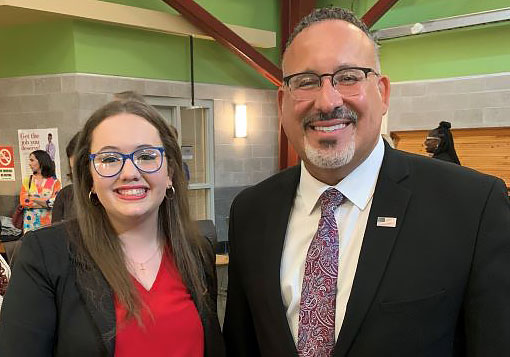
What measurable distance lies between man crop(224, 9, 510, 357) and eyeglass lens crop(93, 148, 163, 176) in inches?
15.4

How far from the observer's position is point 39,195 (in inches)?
195

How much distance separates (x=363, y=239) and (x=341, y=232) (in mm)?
80

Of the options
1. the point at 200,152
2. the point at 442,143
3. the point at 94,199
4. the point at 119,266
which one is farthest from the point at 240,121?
the point at 119,266

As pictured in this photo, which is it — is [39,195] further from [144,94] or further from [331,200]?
[331,200]

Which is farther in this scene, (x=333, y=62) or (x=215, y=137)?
(x=215, y=137)

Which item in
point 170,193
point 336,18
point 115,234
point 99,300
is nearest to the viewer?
point 336,18

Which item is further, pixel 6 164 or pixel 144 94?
pixel 144 94

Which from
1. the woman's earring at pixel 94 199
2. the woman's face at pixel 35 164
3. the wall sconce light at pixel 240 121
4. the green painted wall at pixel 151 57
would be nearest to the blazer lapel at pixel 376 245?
the woman's earring at pixel 94 199

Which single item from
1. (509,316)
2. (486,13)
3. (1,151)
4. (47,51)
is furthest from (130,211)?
(486,13)

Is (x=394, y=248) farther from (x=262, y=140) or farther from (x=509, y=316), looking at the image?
(x=262, y=140)

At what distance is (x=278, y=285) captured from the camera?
134 cm

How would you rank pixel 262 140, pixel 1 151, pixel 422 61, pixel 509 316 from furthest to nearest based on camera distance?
pixel 262 140, pixel 422 61, pixel 1 151, pixel 509 316

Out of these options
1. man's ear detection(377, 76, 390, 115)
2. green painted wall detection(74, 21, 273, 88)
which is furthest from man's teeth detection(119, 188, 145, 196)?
green painted wall detection(74, 21, 273, 88)

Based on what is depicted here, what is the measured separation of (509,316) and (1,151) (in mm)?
5902
